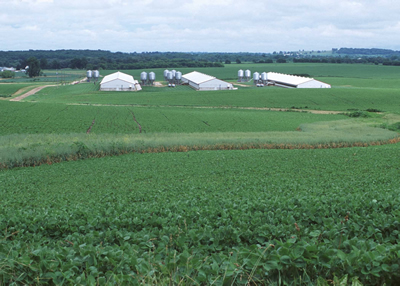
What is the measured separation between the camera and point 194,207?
9828 mm

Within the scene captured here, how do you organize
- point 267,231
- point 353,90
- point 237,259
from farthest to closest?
point 353,90 < point 267,231 < point 237,259

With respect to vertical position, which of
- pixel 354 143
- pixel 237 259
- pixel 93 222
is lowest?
pixel 354 143

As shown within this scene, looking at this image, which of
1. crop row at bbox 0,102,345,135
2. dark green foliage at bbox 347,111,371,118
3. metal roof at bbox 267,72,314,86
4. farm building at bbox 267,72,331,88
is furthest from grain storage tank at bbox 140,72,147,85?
dark green foliage at bbox 347,111,371,118

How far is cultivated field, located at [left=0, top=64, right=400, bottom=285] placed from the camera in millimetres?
5035

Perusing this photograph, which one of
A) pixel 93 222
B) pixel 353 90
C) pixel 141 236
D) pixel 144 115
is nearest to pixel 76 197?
pixel 93 222

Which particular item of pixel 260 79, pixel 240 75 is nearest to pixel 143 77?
pixel 240 75

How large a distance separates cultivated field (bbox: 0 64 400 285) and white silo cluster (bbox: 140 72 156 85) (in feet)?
219

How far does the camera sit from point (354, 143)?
37.3 metres

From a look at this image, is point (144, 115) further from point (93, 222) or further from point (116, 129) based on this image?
point (93, 222)

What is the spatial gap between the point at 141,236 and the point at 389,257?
4618mm

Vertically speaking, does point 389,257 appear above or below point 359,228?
above

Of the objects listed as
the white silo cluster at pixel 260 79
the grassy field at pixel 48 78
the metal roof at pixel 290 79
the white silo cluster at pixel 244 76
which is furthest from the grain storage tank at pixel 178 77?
the grassy field at pixel 48 78

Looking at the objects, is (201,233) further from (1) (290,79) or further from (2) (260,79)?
(2) (260,79)

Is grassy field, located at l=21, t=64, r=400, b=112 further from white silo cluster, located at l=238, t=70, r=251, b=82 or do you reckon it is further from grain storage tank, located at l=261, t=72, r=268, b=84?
white silo cluster, located at l=238, t=70, r=251, b=82
